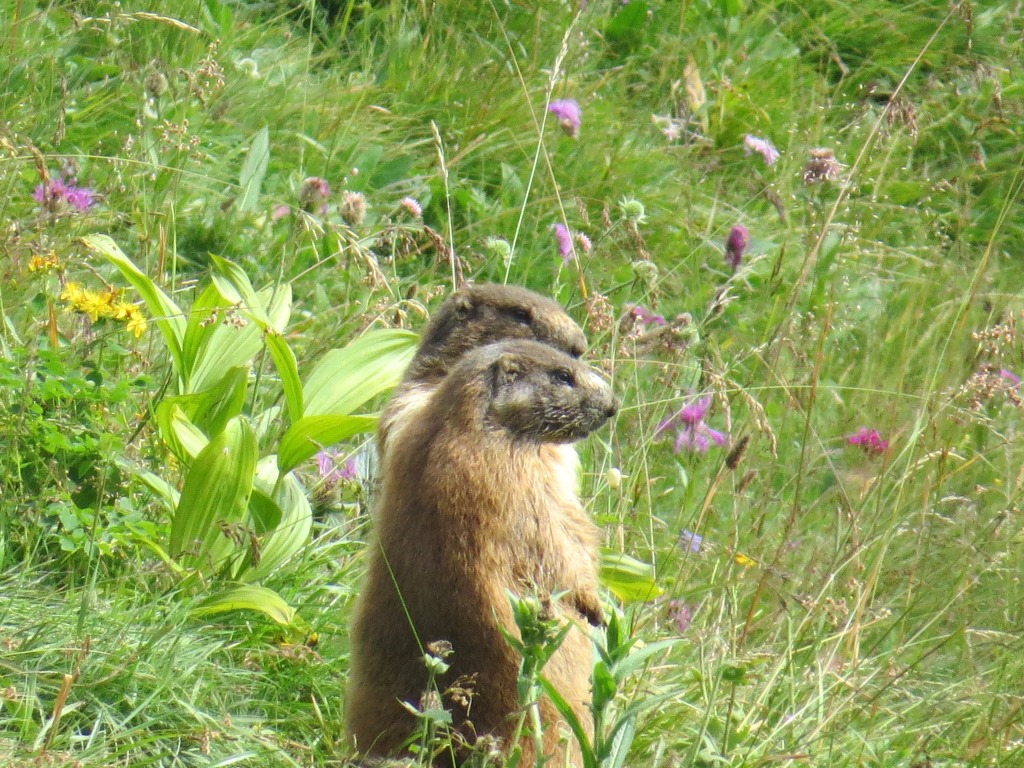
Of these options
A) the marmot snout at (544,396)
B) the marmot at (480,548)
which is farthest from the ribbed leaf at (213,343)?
the marmot snout at (544,396)

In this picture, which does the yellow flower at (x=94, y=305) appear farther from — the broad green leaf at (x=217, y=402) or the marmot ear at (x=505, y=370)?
the marmot ear at (x=505, y=370)

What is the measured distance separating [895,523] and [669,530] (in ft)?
3.48

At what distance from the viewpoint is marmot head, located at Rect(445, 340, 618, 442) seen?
11.0ft

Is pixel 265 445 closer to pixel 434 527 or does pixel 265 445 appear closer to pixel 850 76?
pixel 434 527

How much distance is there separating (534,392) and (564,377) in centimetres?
11

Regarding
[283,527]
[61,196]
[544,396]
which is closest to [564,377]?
[544,396]

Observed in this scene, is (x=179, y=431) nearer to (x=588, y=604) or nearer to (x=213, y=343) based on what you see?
(x=213, y=343)

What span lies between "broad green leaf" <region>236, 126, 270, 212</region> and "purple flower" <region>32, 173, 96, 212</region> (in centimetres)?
85

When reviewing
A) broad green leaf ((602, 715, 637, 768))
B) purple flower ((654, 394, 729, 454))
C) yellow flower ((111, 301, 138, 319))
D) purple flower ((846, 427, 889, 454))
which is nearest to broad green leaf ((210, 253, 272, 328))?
yellow flower ((111, 301, 138, 319))

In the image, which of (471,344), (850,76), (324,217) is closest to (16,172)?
(324,217)

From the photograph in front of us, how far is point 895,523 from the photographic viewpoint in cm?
360

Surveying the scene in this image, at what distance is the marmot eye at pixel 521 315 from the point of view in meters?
4.71

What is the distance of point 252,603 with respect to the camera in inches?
142

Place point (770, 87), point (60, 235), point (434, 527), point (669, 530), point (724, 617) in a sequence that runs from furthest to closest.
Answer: point (770, 87), point (60, 235), point (669, 530), point (724, 617), point (434, 527)
